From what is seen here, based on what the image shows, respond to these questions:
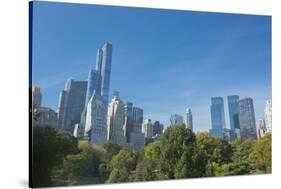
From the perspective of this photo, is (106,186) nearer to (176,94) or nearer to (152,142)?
(152,142)

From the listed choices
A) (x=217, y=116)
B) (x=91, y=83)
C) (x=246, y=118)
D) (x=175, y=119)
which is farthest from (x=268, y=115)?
(x=91, y=83)

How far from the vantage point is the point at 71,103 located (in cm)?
643

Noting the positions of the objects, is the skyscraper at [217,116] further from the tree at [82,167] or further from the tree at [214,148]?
the tree at [82,167]

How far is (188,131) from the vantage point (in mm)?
6996

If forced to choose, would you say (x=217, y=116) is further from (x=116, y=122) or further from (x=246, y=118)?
(x=116, y=122)

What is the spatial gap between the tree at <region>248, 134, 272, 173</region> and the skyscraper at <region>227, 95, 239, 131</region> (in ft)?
1.44

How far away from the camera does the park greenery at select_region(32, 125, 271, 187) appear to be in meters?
6.28

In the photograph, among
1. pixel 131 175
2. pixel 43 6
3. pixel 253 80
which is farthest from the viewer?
pixel 253 80

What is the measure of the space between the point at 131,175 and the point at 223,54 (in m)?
1.93

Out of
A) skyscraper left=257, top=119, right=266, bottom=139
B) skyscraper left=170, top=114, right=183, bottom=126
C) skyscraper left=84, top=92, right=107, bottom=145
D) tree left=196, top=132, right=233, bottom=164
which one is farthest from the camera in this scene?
skyscraper left=257, top=119, right=266, bottom=139

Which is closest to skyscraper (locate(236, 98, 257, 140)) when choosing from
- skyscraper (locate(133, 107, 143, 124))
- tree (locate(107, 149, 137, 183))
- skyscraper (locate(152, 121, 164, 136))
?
skyscraper (locate(152, 121, 164, 136))

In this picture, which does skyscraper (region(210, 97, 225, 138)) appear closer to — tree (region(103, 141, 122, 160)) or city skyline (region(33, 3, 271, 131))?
city skyline (region(33, 3, 271, 131))

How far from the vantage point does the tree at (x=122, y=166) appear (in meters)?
6.62
